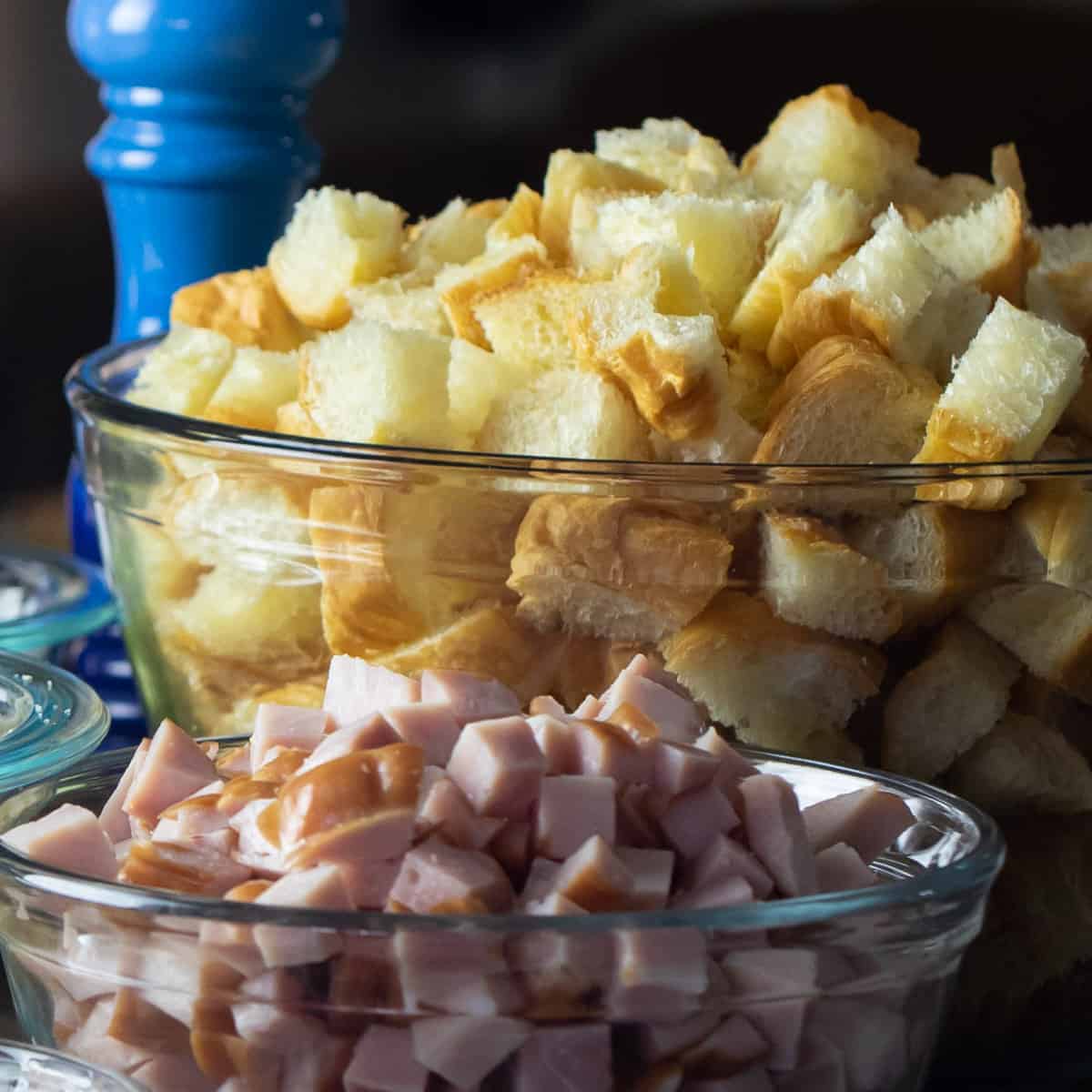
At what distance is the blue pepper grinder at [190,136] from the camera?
2.79ft

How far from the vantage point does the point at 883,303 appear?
561 mm

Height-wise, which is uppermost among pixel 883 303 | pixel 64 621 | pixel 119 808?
pixel 883 303

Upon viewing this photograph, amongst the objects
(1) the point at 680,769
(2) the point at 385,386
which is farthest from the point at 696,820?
(2) the point at 385,386

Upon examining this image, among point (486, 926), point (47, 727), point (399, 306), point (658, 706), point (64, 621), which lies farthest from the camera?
point (64, 621)

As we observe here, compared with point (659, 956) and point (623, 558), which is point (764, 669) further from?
point (659, 956)

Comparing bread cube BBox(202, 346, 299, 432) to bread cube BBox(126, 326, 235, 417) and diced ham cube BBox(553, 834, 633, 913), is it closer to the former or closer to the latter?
bread cube BBox(126, 326, 235, 417)

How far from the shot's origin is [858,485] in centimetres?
52

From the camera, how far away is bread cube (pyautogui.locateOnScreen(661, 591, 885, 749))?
53cm

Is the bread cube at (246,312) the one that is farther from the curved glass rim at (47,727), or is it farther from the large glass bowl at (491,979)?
the large glass bowl at (491,979)

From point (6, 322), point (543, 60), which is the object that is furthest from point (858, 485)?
point (6, 322)

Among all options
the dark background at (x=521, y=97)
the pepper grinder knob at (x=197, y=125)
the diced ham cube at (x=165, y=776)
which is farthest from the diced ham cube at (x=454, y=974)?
the dark background at (x=521, y=97)

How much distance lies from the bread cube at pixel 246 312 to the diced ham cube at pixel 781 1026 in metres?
0.41

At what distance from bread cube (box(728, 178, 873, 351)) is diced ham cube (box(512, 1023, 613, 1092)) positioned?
12.1 inches

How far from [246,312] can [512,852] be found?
38cm
